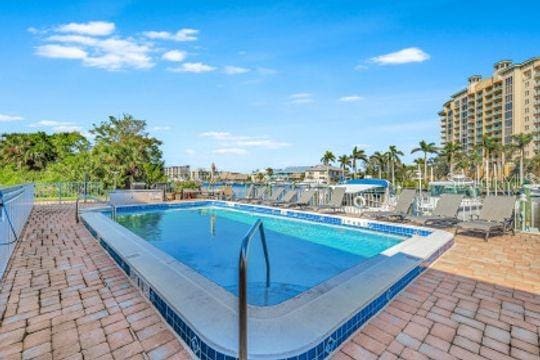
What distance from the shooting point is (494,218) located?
6039mm

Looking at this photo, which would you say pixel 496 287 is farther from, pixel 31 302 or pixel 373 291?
pixel 31 302

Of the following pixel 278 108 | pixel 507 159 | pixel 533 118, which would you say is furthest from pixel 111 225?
pixel 533 118

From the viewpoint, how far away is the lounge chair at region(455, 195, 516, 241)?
5.65 meters

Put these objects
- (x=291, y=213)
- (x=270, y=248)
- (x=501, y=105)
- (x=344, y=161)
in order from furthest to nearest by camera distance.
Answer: (x=501, y=105), (x=344, y=161), (x=291, y=213), (x=270, y=248)

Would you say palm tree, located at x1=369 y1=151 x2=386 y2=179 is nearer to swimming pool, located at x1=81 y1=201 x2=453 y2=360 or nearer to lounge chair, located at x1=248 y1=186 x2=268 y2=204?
lounge chair, located at x1=248 y1=186 x2=268 y2=204

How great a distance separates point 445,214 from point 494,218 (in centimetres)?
95

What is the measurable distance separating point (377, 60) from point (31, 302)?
656 inches

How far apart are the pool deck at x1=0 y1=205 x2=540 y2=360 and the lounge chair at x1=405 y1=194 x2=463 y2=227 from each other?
82.8 inches

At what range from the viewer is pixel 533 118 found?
5662 centimetres

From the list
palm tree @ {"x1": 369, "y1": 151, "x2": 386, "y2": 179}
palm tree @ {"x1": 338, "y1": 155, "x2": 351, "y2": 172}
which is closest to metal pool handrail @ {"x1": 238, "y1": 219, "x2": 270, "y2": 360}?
palm tree @ {"x1": 369, "y1": 151, "x2": 386, "y2": 179}

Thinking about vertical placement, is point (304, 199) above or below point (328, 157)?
below

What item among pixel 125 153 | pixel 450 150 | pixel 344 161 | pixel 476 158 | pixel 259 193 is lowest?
pixel 259 193

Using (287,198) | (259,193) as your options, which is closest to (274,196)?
(287,198)

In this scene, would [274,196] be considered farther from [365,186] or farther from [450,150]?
[450,150]
